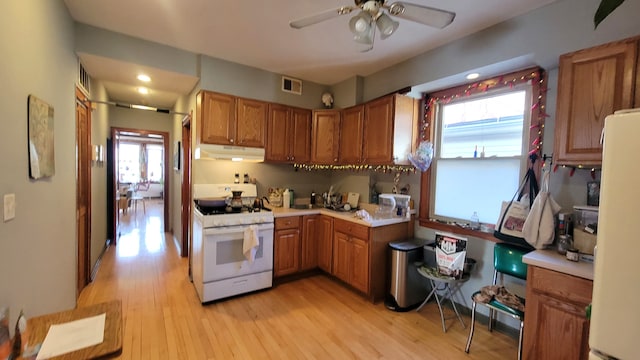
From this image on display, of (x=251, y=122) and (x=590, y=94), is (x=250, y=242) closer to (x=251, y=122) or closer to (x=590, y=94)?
(x=251, y=122)

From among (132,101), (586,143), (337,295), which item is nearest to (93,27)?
(132,101)

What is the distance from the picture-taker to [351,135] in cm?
366

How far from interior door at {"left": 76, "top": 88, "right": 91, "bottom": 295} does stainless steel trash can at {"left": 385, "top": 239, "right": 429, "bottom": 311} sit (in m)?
3.47

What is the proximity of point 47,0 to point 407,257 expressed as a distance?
11.9ft

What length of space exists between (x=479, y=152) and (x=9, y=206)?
3.55 m

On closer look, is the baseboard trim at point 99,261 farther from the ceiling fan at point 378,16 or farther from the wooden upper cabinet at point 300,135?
the ceiling fan at point 378,16

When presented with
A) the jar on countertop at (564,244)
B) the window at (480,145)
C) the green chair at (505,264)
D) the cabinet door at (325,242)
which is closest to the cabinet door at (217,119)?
the cabinet door at (325,242)

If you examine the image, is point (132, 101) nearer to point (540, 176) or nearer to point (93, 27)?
point (93, 27)

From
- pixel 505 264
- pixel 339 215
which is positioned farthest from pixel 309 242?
pixel 505 264

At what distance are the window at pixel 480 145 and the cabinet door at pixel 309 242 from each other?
4.53 ft

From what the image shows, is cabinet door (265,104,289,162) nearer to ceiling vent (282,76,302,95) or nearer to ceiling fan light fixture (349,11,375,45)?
ceiling vent (282,76,302,95)

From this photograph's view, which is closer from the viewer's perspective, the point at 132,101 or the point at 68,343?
the point at 68,343

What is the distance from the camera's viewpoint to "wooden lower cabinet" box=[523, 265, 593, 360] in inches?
62.7

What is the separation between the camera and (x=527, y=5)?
2119 millimetres
